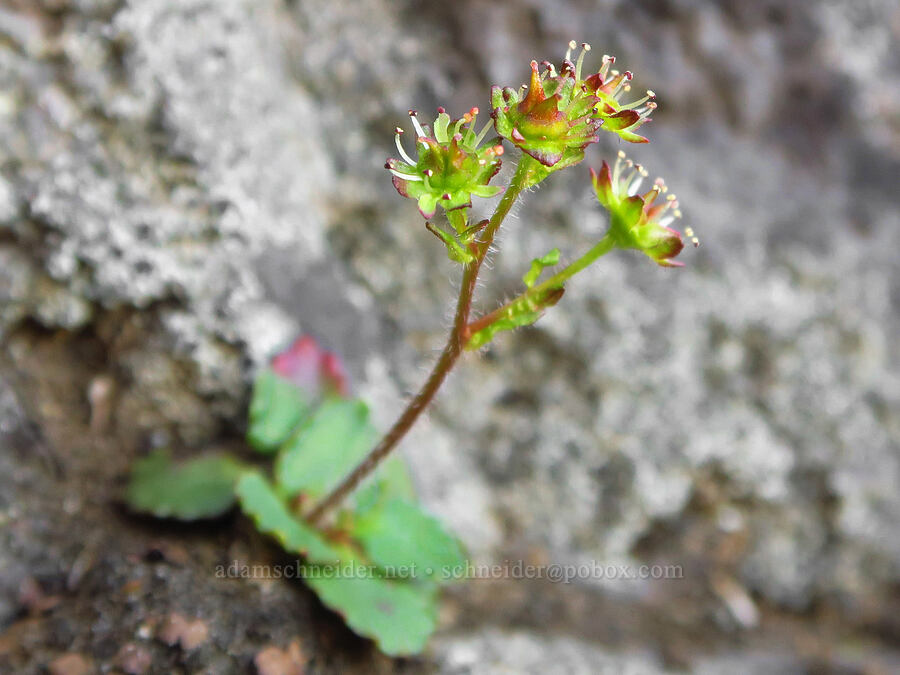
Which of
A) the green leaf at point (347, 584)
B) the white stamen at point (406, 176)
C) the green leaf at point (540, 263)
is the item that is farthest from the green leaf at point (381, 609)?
the white stamen at point (406, 176)

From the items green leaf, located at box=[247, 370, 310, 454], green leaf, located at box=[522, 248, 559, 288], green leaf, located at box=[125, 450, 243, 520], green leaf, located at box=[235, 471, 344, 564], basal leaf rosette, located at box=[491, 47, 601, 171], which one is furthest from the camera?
green leaf, located at box=[247, 370, 310, 454]

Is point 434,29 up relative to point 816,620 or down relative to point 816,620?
up

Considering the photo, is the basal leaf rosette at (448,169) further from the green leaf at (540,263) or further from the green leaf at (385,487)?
the green leaf at (385,487)

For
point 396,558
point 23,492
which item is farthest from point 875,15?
point 23,492

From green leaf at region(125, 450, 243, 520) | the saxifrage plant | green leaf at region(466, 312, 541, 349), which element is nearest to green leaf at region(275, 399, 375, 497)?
the saxifrage plant

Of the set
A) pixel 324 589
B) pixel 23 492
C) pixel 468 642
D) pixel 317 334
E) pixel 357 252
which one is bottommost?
pixel 468 642

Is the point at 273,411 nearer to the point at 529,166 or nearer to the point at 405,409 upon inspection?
the point at 405,409

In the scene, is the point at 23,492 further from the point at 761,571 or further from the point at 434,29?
the point at 761,571

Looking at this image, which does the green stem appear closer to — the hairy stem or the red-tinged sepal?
the hairy stem
